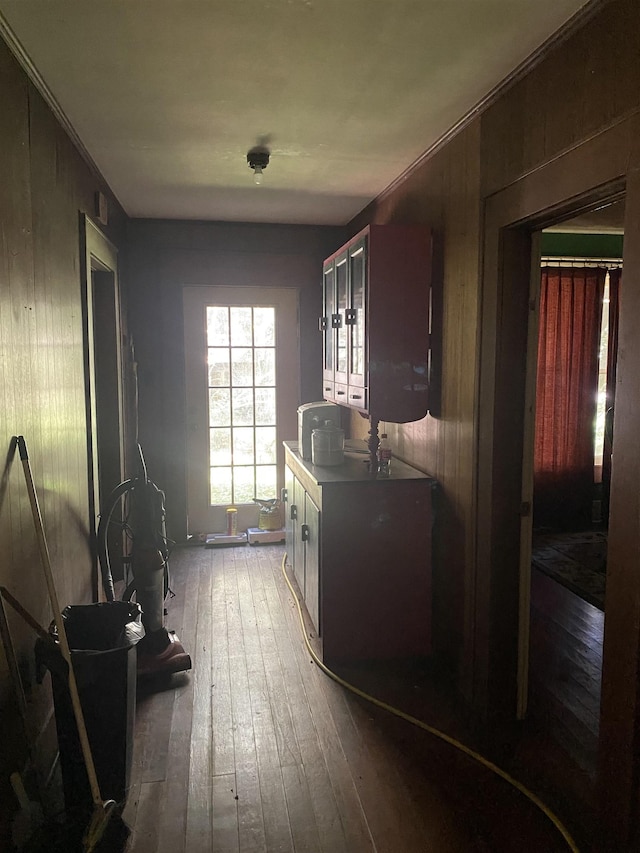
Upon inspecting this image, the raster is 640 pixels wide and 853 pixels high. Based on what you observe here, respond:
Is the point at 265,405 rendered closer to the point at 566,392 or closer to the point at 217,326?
the point at 217,326

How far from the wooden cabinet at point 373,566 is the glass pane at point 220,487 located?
7.20ft

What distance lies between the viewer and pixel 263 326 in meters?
5.01

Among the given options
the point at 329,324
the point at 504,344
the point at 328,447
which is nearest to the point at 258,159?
the point at 329,324

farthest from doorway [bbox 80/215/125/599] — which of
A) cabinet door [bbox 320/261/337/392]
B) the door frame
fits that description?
the door frame

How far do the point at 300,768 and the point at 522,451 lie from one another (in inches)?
57.3

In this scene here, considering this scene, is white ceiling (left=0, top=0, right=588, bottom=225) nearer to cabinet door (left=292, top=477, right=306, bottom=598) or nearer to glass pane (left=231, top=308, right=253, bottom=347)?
glass pane (left=231, top=308, right=253, bottom=347)

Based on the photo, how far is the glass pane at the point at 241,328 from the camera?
4.96 m

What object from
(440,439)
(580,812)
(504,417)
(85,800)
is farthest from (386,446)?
(85,800)

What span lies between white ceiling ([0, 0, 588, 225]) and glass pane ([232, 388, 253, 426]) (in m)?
1.95

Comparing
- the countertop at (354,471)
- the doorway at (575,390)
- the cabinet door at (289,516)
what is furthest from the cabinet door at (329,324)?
the doorway at (575,390)

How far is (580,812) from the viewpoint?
2.04 metres

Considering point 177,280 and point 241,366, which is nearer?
point 177,280

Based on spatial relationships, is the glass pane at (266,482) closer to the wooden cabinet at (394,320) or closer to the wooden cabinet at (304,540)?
the wooden cabinet at (304,540)

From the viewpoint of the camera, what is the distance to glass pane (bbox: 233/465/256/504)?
5.10 meters
